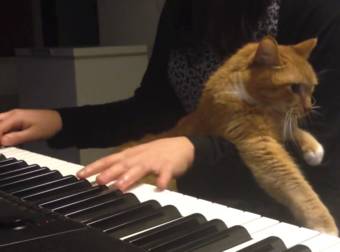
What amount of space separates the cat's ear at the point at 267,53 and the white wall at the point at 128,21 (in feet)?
4.59

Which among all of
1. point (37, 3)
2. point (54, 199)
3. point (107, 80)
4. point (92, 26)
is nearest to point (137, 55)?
point (107, 80)

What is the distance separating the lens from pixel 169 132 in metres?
1.22

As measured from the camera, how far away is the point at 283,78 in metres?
1.10

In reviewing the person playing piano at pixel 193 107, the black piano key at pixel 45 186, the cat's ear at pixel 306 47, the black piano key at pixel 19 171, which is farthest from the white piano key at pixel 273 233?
the cat's ear at pixel 306 47

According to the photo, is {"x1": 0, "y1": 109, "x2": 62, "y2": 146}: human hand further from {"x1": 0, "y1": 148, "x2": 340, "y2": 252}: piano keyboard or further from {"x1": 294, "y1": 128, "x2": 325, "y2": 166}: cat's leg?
{"x1": 294, "y1": 128, "x2": 325, "y2": 166}: cat's leg

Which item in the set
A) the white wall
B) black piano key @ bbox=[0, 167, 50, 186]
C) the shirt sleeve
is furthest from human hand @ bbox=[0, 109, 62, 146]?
the white wall

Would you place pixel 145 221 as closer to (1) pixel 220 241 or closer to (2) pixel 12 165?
(1) pixel 220 241

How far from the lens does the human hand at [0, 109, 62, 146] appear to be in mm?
1053

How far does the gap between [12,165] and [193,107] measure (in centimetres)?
52

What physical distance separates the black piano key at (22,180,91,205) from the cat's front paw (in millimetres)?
505

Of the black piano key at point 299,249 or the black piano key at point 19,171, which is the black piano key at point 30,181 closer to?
the black piano key at point 19,171

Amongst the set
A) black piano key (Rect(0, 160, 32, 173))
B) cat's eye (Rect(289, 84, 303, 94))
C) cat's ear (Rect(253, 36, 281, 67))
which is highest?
cat's ear (Rect(253, 36, 281, 67))

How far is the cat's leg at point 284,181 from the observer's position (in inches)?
38.4

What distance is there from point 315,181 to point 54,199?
608 mm
